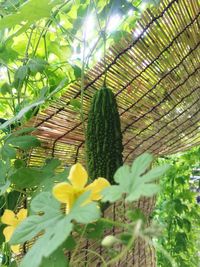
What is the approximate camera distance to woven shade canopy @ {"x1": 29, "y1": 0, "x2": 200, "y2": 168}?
752 mm

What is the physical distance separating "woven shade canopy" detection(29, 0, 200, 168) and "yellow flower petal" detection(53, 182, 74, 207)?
1.09 feet

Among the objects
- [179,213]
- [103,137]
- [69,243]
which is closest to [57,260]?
[69,243]

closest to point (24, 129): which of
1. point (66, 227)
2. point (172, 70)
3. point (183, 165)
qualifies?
point (172, 70)

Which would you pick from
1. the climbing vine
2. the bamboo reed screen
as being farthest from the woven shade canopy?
the climbing vine

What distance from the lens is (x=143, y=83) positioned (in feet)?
2.66

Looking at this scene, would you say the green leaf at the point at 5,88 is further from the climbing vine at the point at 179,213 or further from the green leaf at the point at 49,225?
the climbing vine at the point at 179,213

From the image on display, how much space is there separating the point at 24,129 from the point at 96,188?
0.31 meters

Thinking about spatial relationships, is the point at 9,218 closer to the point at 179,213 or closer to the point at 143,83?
the point at 143,83

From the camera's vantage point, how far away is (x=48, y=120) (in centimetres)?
77

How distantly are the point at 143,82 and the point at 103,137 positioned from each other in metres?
0.15

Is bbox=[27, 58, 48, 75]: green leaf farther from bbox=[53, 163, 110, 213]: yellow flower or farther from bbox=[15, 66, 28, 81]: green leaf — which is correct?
bbox=[53, 163, 110, 213]: yellow flower

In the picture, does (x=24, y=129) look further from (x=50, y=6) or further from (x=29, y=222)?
(x=29, y=222)

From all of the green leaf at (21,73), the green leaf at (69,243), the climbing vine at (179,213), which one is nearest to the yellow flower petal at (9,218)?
the green leaf at (69,243)

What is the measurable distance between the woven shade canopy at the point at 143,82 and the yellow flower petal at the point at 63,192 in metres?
0.33
